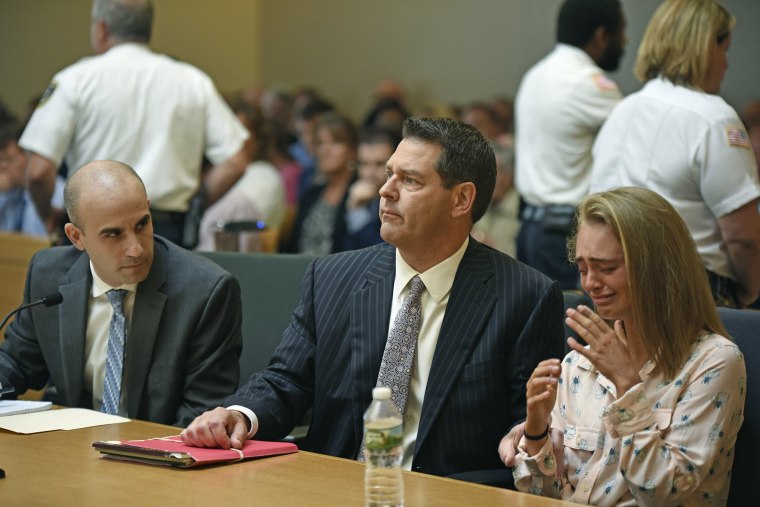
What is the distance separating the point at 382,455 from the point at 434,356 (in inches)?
27.2

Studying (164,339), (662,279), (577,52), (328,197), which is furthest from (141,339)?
(328,197)

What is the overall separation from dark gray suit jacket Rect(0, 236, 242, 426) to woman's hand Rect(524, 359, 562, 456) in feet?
3.61

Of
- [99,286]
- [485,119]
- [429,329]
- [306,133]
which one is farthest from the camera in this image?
[306,133]

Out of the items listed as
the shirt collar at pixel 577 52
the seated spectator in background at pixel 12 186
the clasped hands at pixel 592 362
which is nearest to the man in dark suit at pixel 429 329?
the clasped hands at pixel 592 362

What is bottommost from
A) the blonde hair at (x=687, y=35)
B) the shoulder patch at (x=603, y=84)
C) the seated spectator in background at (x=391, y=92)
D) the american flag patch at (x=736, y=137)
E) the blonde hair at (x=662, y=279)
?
the seated spectator in background at (x=391, y=92)

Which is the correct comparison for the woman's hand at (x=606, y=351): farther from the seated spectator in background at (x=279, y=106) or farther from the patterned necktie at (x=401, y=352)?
the seated spectator in background at (x=279, y=106)

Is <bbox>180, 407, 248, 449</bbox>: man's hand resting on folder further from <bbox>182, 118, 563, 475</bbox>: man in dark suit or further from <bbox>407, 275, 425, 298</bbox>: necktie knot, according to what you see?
<bbox>407, 275, 425, 298</bbox>: necktie knot

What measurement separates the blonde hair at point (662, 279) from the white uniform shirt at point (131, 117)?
2849mm

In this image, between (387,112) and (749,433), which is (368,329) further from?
(387,112)

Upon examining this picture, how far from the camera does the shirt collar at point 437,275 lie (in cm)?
280

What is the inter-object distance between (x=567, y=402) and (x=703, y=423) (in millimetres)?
360

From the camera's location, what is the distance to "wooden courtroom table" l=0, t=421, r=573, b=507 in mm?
2104

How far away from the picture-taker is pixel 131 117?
4820 mm

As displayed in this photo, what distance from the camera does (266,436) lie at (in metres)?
2.75
